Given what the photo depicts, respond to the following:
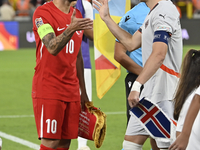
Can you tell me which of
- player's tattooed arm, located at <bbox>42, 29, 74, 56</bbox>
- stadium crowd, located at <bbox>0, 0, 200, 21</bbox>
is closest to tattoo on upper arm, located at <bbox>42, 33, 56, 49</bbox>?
player's tattooed arm, located at <bbox>42, 29, 74, 56</bbox>

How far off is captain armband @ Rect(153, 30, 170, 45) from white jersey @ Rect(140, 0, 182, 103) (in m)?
0.10

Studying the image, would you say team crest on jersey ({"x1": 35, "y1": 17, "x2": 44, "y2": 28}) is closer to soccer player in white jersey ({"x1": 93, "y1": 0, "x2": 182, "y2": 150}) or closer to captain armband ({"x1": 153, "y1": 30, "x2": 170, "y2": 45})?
soccer player in white jersey ({"x1": 93, "y1": 0, "x2": 182, "y2": 150})

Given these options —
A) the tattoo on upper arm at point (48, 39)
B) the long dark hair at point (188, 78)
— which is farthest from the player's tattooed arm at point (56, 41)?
the long dark hair at point (188, 78)

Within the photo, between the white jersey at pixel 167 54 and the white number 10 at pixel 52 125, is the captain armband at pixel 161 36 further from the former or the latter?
the white number 10 at pixel 52 125

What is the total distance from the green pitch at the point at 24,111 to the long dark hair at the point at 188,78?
3.33 metres

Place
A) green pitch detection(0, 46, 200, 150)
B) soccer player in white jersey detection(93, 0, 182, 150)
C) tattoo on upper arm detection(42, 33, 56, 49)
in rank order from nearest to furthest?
soccer player in white jersey detection(93, 0, 182, 150)
tattoo on upper arm detection(42, 33, 56, 49)
green pitch detection(0, 46, 200, 150)

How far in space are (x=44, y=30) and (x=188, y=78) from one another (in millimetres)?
1558

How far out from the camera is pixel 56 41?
3.70 m

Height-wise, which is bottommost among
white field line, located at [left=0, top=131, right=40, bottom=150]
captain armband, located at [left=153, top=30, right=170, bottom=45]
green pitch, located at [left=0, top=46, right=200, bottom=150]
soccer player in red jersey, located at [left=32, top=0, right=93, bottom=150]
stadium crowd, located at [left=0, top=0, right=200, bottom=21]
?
stadium crowd, located at [left=0, top=0, right=200, bottom=21]

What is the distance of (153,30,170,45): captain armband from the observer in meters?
3.43

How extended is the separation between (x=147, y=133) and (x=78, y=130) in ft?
2.55

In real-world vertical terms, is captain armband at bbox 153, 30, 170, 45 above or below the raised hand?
below

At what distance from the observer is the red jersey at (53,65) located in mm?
3986

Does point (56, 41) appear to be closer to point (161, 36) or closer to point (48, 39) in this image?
point (48, 39)
